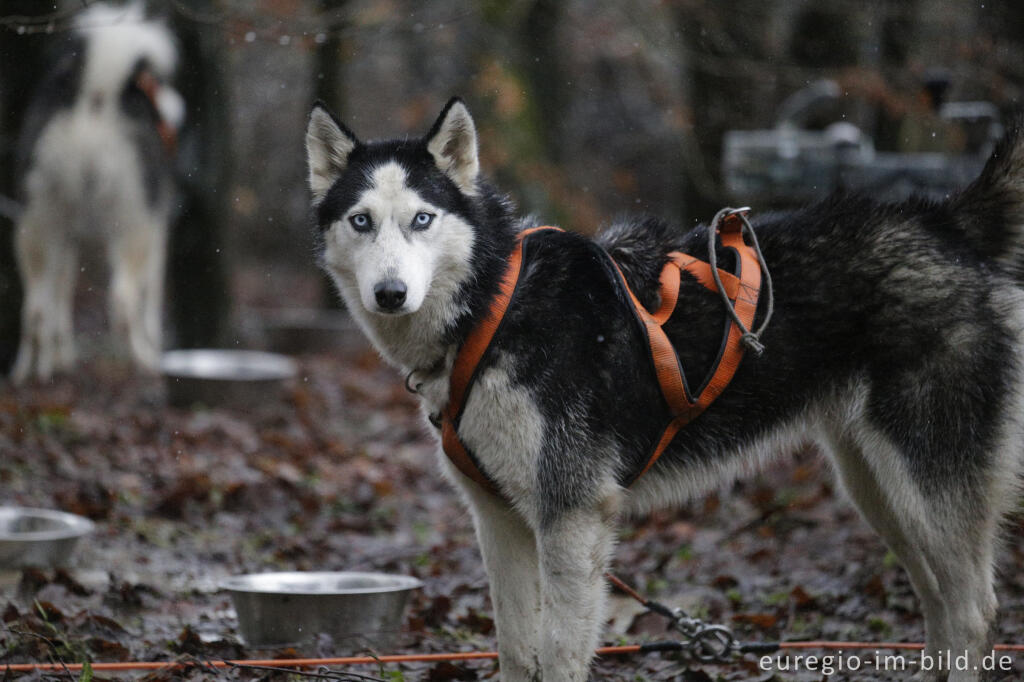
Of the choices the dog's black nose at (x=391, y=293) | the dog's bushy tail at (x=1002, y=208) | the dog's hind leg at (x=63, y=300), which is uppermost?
the dog's bushy tail at (x=1002, y=208)

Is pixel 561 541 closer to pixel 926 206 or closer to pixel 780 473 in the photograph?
pixel 926 206

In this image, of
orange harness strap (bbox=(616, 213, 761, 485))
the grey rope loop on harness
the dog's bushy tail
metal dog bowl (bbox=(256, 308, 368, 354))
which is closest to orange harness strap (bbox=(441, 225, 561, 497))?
orange harness strap (bbox=(616, 213, 761, 485))

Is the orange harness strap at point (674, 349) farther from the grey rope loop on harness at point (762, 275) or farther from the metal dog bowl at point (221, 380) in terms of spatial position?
the metal dog bowl at point (221, 380)

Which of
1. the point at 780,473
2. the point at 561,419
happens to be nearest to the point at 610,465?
the point at 561,419

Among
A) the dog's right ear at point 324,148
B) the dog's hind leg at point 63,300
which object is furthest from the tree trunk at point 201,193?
the dog's right ear at point 324,148

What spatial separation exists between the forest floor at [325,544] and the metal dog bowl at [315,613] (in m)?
0.05

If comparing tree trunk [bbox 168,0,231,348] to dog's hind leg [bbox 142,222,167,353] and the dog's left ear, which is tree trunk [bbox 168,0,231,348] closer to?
dog's hind leg [bbox 142,222,167,353]

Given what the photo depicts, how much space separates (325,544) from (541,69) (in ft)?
32.0

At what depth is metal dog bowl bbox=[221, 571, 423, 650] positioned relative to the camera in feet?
12.4

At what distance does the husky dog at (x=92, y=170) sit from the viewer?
846 centimetres

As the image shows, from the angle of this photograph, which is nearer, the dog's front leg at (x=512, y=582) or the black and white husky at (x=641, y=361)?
the black and white husky at (x=641, y=361)

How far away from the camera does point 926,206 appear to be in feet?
11.4

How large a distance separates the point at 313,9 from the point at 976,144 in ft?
28.1

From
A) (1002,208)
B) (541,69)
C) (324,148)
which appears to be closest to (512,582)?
(324,148)
